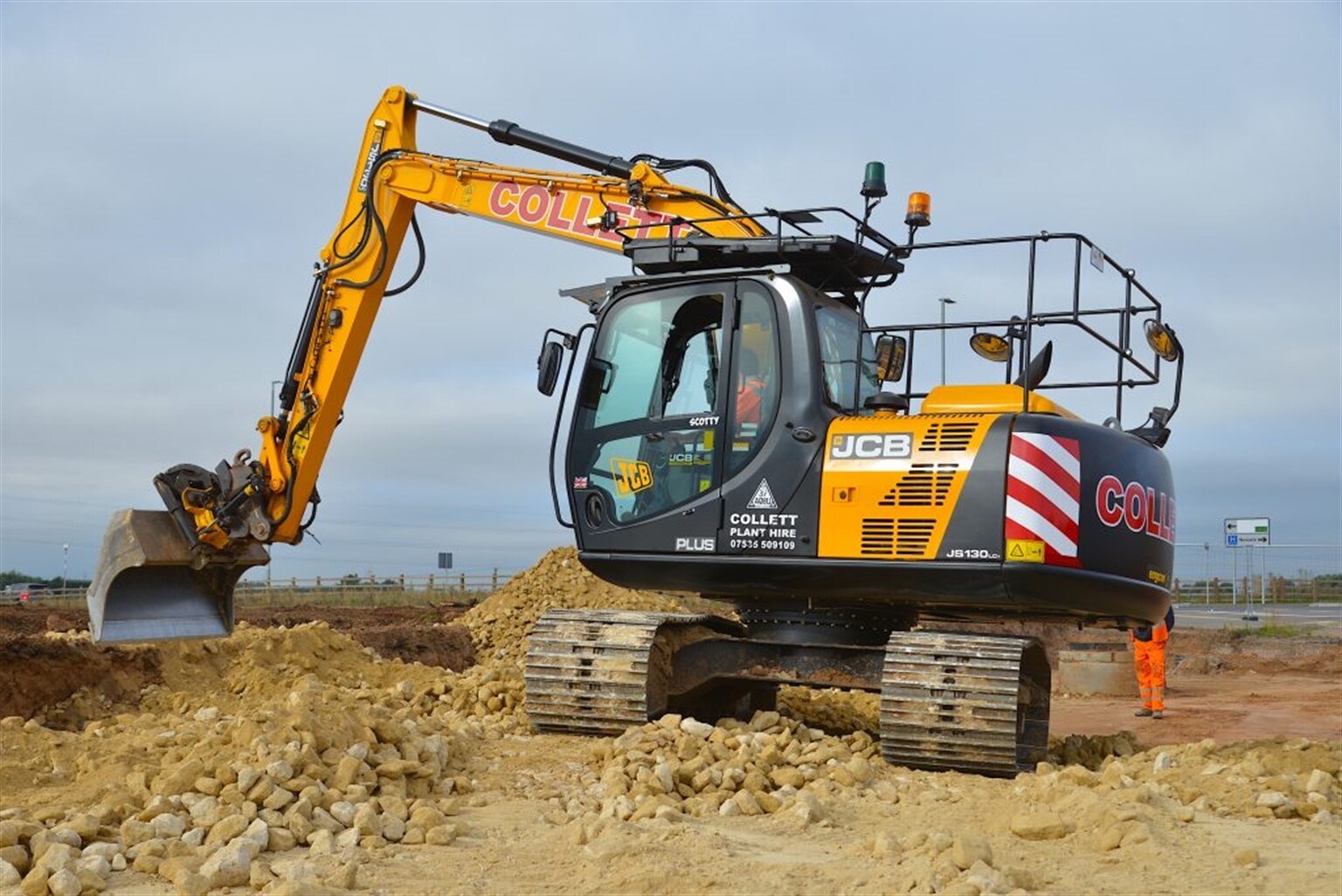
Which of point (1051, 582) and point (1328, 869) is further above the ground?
point (1051, 582)

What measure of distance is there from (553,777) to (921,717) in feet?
6.70

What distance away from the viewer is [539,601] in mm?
18531

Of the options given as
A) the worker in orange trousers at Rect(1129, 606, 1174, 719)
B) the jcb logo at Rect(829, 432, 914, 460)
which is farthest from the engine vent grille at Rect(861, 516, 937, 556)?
the worker in orange trousers at Rect(1129, 606, 1174, 719)

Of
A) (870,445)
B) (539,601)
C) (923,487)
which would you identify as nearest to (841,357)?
(870,445)

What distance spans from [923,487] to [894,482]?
0.16 meters

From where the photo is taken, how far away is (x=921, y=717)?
7449 millimetres

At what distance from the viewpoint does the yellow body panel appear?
739cm

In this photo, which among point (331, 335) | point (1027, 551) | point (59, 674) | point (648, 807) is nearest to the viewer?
point (648, 807)

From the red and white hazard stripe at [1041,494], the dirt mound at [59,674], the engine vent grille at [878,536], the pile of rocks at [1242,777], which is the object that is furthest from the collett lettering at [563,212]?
the dirt mound at [59,674]

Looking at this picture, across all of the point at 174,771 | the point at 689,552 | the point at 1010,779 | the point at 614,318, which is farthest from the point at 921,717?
the point at 174,771

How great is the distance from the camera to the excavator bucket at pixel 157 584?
29.6 ft

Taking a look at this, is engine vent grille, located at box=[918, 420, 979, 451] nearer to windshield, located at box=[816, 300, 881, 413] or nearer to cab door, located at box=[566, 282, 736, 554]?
windshield, located at box=[816, 300, 881, 413]

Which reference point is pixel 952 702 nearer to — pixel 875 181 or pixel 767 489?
pixel 767 489

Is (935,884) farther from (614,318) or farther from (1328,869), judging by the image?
(614,318)
